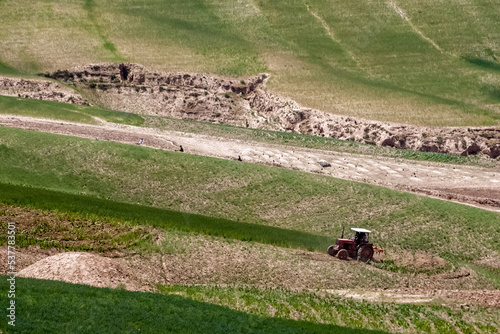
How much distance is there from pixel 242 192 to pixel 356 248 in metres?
12.6

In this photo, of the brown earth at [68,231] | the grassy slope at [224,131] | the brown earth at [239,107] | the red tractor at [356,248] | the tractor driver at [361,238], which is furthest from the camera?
the brown earth at [239,107]

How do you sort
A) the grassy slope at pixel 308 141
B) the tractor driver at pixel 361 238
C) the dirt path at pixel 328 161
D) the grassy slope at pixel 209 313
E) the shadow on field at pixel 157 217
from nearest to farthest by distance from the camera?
the grassy slope at pixel 209 313
the shadow on field at pixel 157 217
the tractor driver at pixel 361 238
the dirt path at pixel 328 161
the grassy slope at pixel 308 141

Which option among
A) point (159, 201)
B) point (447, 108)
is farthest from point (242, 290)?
point (447, 108)

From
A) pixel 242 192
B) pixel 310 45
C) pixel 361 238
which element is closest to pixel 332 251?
pixel 361 238

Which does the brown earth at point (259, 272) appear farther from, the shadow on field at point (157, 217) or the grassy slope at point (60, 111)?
the grassy slope at point (60, 111)

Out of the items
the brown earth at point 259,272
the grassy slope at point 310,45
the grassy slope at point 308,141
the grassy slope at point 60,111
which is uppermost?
the grassy slope at point 310,45

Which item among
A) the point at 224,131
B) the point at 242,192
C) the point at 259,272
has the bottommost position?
the point at 259,272

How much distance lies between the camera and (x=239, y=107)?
286ft

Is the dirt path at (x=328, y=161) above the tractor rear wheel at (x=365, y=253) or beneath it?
above

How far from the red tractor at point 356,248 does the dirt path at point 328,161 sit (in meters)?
20.6

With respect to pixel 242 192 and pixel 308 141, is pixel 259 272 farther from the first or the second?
pixel 308 141

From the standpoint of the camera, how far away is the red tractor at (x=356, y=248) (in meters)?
40.5

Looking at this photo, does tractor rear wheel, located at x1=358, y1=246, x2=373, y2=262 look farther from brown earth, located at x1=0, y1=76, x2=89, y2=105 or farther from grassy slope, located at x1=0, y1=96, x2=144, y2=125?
brown earth, located at x1=0, y1=76, x2=89, y2=105

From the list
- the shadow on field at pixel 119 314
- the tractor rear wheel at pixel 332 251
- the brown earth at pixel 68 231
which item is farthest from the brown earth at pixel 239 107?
the shadow on field at pixel 119 314
